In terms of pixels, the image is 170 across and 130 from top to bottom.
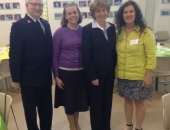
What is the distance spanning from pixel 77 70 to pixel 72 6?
0.60 m

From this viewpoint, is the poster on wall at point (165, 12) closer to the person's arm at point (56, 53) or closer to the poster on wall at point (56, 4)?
the poster on wall at point (56, 4)

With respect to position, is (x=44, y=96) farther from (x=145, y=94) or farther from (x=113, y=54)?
(x=145, y=94)

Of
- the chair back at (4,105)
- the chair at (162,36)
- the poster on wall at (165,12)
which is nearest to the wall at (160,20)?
the poster on wall at (165,12)

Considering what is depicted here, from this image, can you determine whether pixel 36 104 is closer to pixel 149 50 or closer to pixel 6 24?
pixel 149 50

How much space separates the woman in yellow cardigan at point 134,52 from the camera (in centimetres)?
189

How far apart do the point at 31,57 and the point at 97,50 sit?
0.60m

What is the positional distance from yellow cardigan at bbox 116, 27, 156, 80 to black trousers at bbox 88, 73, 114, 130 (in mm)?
177

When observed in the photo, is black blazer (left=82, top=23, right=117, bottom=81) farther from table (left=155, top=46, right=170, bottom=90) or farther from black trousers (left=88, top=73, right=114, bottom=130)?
table (left=155, top=46, right=170, bottom=90)

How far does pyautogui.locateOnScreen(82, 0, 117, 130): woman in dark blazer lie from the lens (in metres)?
1.85

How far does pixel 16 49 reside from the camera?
1.73 meters

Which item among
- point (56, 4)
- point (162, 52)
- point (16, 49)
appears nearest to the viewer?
point (16, 49)

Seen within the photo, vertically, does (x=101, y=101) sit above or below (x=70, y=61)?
below

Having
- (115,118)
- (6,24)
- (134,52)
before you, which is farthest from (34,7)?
(6,24)

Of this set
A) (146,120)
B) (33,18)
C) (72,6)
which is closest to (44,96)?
(33,18)
